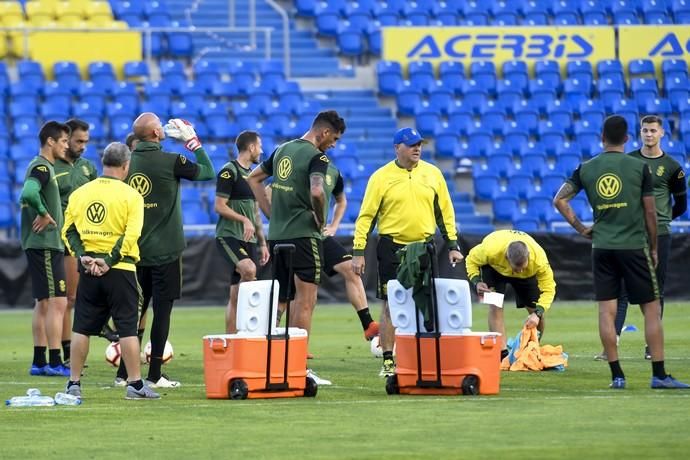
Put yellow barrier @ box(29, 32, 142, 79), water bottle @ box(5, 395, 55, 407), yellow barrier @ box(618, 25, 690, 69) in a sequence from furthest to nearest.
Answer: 1. yellow barrier @ box(618, 25, 690, 69)
2. yellow barrier @ box(29, 32, 142, 79)
3. water bottle @ box(5, 395, 55, 407)

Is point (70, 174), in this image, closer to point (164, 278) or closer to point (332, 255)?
point (164, 278)

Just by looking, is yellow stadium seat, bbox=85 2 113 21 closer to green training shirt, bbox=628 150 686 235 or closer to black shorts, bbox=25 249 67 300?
black shorts, bbox=25 249 67 300

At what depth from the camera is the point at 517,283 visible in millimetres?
15391

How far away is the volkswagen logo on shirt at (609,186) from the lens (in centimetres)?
1239

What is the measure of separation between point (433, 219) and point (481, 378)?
7.41 ft

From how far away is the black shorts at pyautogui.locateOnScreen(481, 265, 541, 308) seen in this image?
50.3ft

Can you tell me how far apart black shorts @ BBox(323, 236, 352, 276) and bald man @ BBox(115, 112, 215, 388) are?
3.00 metres

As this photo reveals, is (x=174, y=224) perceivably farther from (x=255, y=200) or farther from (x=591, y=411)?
(x=591, y=411)

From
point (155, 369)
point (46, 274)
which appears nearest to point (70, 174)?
point (46, 274)

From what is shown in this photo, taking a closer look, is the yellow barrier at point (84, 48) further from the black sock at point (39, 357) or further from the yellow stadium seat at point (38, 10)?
the black sock at point (39, 357)

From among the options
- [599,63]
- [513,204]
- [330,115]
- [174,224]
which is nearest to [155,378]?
[174,224]

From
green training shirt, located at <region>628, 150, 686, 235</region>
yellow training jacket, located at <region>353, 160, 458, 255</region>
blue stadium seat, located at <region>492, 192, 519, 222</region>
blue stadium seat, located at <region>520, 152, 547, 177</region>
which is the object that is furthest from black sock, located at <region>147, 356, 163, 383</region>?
blue stadium seat, located at <region>520, 152, 547, 177</region>

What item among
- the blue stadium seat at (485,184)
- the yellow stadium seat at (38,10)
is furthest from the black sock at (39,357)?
the yellow stadium seat at (38,10)

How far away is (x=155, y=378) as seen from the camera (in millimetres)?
13070
